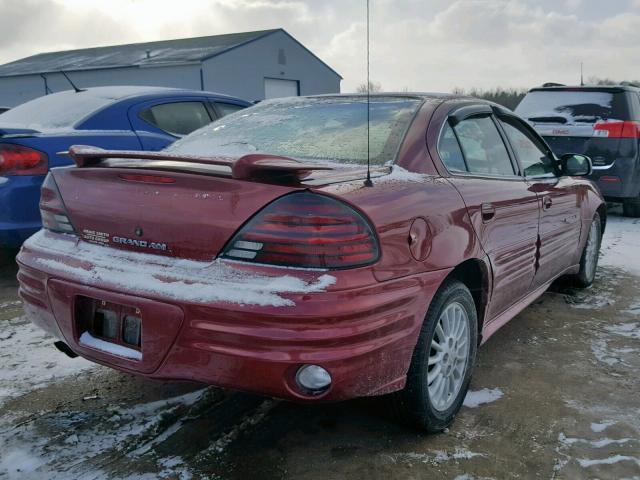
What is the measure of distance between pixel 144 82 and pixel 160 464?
27.4m

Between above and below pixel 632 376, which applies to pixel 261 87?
above

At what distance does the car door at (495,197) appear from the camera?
274 cm

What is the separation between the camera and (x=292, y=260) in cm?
197

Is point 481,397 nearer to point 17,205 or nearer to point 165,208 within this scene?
point 165,208

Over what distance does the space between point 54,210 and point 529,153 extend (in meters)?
2.70

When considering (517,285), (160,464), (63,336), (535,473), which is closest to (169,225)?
(63,336)

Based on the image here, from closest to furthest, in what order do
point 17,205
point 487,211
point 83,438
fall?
point 83,438
point 487,211
point 17,205

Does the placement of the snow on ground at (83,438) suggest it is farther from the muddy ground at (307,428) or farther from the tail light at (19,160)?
the tail light at (19,160)

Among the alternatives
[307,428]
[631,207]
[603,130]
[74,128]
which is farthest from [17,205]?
[631,207]

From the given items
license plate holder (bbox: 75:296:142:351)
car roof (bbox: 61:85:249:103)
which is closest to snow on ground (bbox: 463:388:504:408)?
license plate holder (bbox: 75:296:142:351)

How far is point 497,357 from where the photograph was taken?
134 inches

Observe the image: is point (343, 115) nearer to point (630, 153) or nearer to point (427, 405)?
point (427, 405)

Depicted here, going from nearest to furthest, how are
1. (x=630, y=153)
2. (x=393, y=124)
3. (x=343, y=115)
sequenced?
(x=393, y=124) < (x=343, y=115) < (x=630, y=153)

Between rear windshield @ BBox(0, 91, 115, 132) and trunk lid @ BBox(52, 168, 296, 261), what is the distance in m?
2.46
